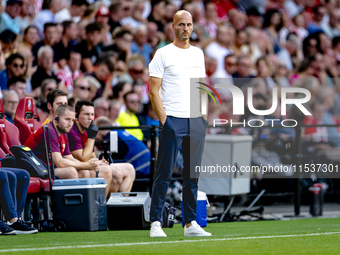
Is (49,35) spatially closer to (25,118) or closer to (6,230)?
(25,118)

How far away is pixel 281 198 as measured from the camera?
945 cm

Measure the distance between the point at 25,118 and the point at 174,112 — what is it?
2.70 metres

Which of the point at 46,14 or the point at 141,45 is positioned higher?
the point at 46,14

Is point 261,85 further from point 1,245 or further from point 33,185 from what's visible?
point 1,245

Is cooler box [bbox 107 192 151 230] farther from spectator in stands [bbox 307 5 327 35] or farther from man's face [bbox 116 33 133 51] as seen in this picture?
spectator in stands [bbox 307 5 327 35]

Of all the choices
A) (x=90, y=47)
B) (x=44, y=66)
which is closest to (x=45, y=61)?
(x=44, y=66)

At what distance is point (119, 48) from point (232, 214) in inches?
156

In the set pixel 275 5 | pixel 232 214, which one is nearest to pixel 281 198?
pixel 232 214

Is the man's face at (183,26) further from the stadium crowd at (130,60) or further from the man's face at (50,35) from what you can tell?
the man's face at (50,35)

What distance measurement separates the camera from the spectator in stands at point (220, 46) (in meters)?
12.8

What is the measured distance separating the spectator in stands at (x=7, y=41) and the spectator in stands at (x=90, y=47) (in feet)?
4.27

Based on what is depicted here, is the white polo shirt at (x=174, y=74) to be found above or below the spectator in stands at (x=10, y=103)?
above

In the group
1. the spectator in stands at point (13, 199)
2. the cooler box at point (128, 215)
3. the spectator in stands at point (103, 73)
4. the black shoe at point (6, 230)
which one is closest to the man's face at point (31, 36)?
the spectator in stands at point (103, 73)

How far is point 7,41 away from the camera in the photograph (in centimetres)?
955
